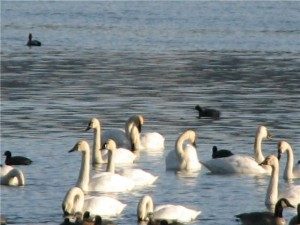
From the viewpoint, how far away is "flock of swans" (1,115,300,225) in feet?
60.8

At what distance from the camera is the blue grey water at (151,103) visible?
70.0 ft

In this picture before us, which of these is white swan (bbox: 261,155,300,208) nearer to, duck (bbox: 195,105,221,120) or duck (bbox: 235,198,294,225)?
duck (bbox: 235,198,294,225)

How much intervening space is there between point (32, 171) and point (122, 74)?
23384mm

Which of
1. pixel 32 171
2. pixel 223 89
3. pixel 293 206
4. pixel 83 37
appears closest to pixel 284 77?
pixel 223 89

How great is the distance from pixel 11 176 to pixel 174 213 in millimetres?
4596

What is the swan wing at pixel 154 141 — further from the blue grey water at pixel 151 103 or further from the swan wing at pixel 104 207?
the swan wing at pixel 104 207

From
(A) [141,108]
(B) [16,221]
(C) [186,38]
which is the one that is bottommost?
(B) [16,221]

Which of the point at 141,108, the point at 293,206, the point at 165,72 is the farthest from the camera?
the point at 165,72

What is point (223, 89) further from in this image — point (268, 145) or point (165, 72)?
point (268, 145)

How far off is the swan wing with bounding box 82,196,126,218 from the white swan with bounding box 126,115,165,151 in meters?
7.87

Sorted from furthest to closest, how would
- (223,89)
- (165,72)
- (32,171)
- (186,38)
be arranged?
1. (186,38)
2. (165,72)
3. (223,89)
4. (32,171)

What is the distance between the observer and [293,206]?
20016 mm

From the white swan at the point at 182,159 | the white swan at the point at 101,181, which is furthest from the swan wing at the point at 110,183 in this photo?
the white swan at the point at 182,159

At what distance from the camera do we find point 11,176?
877 inches
